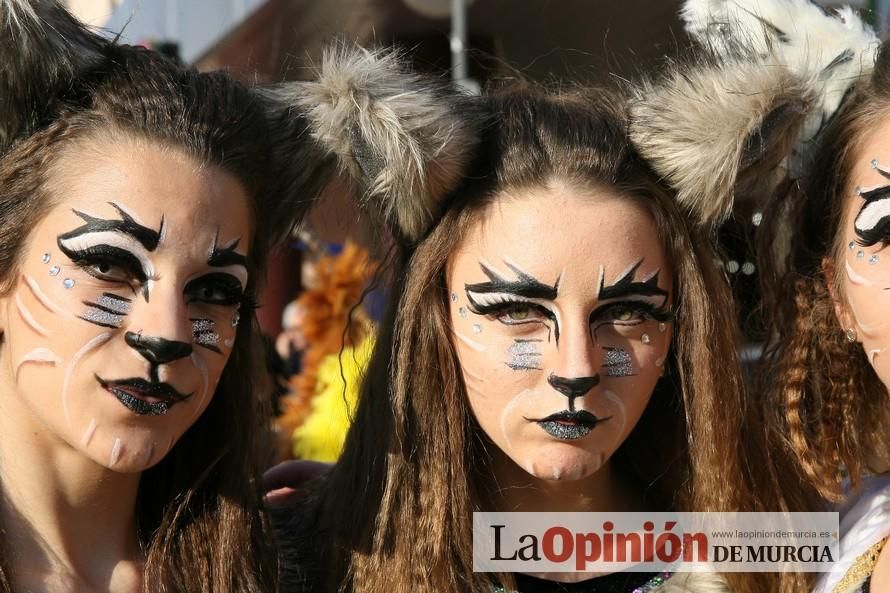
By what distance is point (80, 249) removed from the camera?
5.79ft

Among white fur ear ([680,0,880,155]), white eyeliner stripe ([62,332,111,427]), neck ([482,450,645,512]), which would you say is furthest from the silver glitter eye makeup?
white eyeliner stripe ([62,332,111,427])

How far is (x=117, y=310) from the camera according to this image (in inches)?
69.4

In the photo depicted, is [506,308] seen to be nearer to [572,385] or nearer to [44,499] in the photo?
[572,385]

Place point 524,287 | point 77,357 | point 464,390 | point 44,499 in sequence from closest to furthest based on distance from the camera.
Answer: point 77,357
point 44,499
point 524,287
point 464,390

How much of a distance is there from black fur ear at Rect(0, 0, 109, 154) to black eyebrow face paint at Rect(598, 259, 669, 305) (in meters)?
1.04

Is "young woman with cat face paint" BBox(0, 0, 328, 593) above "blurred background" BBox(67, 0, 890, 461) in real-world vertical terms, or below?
below

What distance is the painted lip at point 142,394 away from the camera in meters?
1.76

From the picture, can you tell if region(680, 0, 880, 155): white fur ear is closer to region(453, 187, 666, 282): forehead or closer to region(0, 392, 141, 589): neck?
region(453, 187, 666, 282): forehead

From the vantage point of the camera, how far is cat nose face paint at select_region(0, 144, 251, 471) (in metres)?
1.75

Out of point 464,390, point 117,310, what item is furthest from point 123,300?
point 464,390

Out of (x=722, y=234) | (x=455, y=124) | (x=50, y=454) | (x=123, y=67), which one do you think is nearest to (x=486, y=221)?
(x=455, y=124)

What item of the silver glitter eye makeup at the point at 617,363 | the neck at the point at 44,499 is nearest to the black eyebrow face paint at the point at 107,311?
the neck at the point at 44,499

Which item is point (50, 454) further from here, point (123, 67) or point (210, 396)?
point (123, 67)

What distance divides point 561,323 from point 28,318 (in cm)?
95
